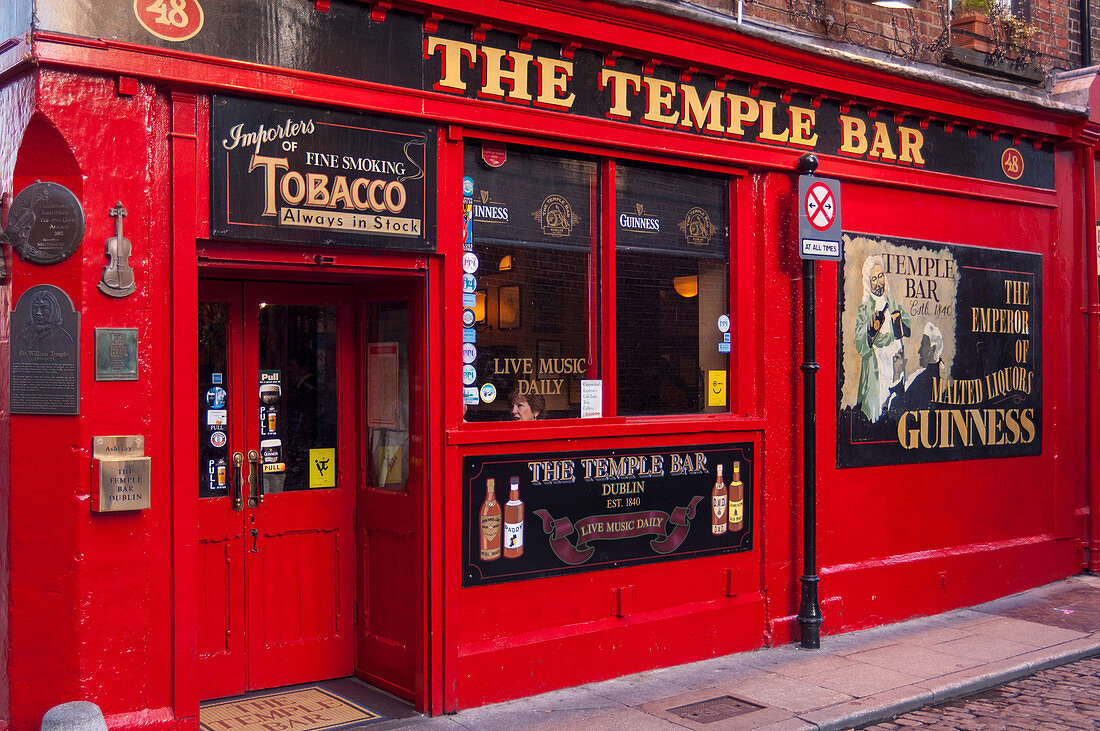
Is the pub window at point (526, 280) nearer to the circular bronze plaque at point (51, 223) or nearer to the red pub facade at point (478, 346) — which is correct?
the red pub facade at point (478, 346)

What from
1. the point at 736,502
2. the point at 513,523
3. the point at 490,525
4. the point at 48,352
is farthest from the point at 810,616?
the point at 48,352

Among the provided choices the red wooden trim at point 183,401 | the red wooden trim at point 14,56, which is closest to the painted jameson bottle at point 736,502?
the red wooden trim at point 183,401

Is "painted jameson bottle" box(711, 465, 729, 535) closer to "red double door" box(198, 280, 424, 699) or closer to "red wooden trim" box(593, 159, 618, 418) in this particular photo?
"red wooden trim" box(593, 159, 618, 418)

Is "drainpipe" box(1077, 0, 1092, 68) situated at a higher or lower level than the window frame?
higher

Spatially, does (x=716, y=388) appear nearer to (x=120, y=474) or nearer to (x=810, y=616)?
(x=810, y=616)

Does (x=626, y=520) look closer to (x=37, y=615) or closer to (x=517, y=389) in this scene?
(x=517, y=389)

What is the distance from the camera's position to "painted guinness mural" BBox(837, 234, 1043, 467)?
857cm

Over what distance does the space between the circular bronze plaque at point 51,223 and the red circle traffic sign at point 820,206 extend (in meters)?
5.27

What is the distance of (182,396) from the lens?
209 inches

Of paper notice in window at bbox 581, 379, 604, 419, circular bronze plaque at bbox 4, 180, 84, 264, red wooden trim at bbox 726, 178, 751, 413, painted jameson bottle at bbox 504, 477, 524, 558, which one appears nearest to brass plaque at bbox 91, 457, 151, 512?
circular bronze plaque at bbox 4, 180, 84, 264

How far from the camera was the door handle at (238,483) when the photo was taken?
6.37 m

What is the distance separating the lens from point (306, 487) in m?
6.70

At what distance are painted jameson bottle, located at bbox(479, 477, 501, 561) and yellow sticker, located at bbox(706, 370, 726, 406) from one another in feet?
7.10

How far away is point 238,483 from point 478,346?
1778 millimetres
